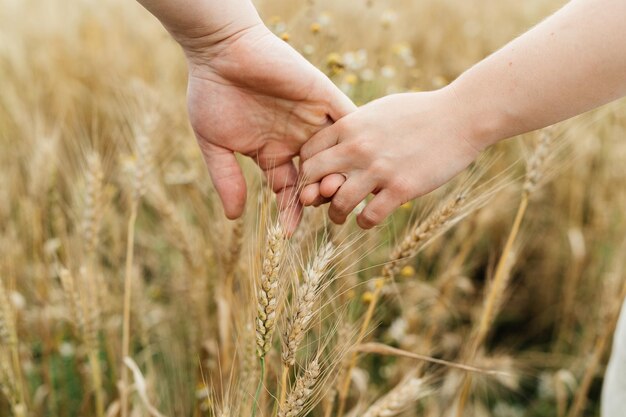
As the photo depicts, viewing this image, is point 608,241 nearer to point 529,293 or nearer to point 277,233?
point 529,293

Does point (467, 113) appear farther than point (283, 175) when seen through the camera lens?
No

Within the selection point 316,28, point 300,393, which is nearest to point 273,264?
point 300,393

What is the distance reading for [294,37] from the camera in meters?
1.86

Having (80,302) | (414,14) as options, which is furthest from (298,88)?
(414,14)

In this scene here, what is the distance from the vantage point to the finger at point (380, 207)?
1084 mm

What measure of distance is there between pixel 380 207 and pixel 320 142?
18cm

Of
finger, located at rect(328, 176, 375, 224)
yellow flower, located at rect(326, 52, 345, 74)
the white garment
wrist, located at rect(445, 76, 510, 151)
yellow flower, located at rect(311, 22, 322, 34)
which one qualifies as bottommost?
the white garment

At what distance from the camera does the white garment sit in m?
1.17

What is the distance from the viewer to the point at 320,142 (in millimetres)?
1163

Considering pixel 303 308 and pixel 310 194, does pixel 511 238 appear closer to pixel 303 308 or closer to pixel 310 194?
pixel 310 194

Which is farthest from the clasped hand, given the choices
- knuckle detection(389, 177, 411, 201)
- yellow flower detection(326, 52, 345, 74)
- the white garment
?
the white garment

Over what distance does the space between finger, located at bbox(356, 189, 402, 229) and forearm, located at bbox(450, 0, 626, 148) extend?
0.58 feet

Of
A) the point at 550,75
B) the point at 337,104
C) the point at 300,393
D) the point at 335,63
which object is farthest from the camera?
the point at 335,63

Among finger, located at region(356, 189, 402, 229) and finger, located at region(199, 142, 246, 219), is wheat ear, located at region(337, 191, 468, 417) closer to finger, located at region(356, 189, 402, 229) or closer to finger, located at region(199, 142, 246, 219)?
finger, located at region(356, 189, 402, 229)
